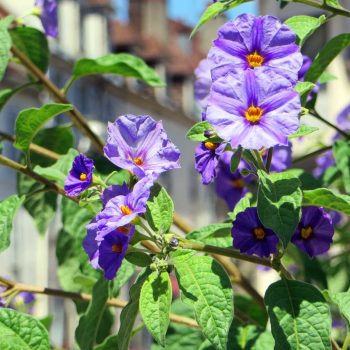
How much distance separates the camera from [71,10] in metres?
12.3

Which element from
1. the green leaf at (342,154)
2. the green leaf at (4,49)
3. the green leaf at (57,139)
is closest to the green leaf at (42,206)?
the green leaf at (57,139)

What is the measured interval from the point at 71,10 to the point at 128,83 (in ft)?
6.29

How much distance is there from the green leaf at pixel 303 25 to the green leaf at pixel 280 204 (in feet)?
0.57

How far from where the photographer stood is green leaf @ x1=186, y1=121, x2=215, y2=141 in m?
0.83

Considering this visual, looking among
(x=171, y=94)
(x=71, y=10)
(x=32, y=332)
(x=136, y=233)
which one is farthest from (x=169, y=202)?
(x=171, y=94)

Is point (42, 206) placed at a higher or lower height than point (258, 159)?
lower

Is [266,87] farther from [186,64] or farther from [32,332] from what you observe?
[186,64]

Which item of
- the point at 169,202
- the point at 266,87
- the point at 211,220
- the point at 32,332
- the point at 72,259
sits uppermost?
the point at 266,87

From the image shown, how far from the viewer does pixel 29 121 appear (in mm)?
1062

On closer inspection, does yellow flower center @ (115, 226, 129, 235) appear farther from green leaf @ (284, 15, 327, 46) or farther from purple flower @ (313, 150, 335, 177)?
purple flower @ (313, 150, 335, 177)

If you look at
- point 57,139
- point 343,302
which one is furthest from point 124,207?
point 57,139

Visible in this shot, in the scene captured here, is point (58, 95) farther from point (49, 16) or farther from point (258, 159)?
point (258, 159)

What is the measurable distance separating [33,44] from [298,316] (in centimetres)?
70

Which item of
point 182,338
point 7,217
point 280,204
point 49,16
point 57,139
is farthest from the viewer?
point 49,16
